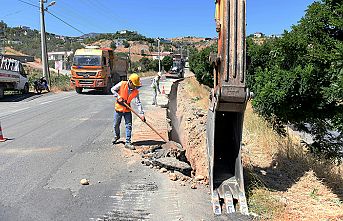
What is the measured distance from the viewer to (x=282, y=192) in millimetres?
5707

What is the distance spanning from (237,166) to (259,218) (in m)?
0.96

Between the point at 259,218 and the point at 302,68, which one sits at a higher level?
the point at 302,68

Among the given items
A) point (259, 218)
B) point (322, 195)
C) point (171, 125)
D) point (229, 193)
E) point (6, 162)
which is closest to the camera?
point (259, 218)

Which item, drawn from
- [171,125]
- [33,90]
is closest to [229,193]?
[171,125]

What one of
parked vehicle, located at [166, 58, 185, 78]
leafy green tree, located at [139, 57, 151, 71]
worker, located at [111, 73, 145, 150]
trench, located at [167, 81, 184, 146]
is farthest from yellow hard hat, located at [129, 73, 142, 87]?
leafy green tree, located at [139, 57, 151, 71]

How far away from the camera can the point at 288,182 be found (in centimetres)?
623

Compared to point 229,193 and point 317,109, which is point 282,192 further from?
point 317,109

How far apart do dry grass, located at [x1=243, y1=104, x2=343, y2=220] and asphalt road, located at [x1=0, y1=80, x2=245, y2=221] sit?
Answer: 2.76ft

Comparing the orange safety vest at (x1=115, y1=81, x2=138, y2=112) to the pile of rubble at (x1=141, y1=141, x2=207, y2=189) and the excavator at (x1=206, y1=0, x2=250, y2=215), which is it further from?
the excavator at (x1=206, y1=0, x2=250, y2=215)

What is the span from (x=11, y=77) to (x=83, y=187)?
18.6 meters

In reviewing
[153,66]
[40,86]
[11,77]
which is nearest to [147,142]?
[11,77]

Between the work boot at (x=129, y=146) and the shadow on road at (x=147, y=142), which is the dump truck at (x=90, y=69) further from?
the work boot at (x=129, y=146)

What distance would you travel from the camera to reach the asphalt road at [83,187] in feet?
15.9

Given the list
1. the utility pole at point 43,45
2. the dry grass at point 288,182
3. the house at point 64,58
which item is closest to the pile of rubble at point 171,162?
the dry grass at point 288,182
